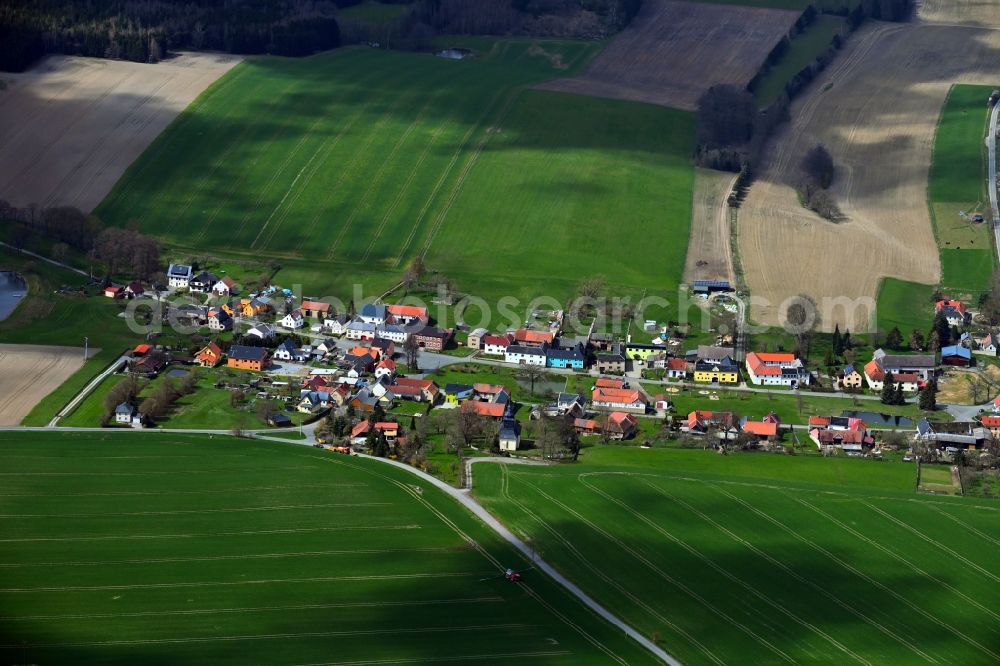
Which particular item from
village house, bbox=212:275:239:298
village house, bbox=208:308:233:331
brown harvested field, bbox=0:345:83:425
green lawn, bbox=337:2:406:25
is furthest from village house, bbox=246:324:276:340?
green lawn, bbox=337:2:406:25

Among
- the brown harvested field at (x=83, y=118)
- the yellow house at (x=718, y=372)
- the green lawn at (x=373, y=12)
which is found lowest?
the yellow house at (x=718, y=372)

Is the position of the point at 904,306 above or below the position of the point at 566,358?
above

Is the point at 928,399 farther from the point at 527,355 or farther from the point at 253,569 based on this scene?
the point at 253,569

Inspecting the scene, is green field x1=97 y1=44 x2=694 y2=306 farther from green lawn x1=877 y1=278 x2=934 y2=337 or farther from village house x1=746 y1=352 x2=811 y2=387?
village house x1=746 y1=352 x2=811 y2=387

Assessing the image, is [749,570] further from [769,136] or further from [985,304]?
[769,136]

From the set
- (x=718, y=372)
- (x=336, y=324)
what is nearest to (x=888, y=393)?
(x=718, y=372)

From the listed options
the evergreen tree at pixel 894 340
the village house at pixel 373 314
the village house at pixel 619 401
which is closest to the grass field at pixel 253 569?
the village house at pixel 619 401

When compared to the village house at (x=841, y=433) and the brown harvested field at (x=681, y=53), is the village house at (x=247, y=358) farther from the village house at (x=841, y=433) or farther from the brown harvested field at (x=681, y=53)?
the brown harvested field at (x=681, y=53)
